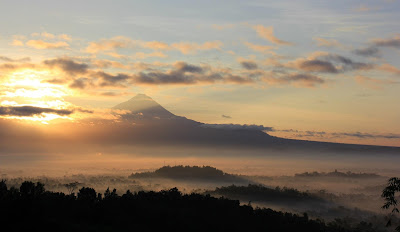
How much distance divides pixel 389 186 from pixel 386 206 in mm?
2936

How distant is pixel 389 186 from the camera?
63.7 m

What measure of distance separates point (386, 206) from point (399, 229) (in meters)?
4.68

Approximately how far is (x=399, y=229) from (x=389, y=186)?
640 centimetres

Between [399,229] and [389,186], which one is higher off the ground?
[389,186]

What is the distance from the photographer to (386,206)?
62.6 m

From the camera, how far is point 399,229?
6425cm
